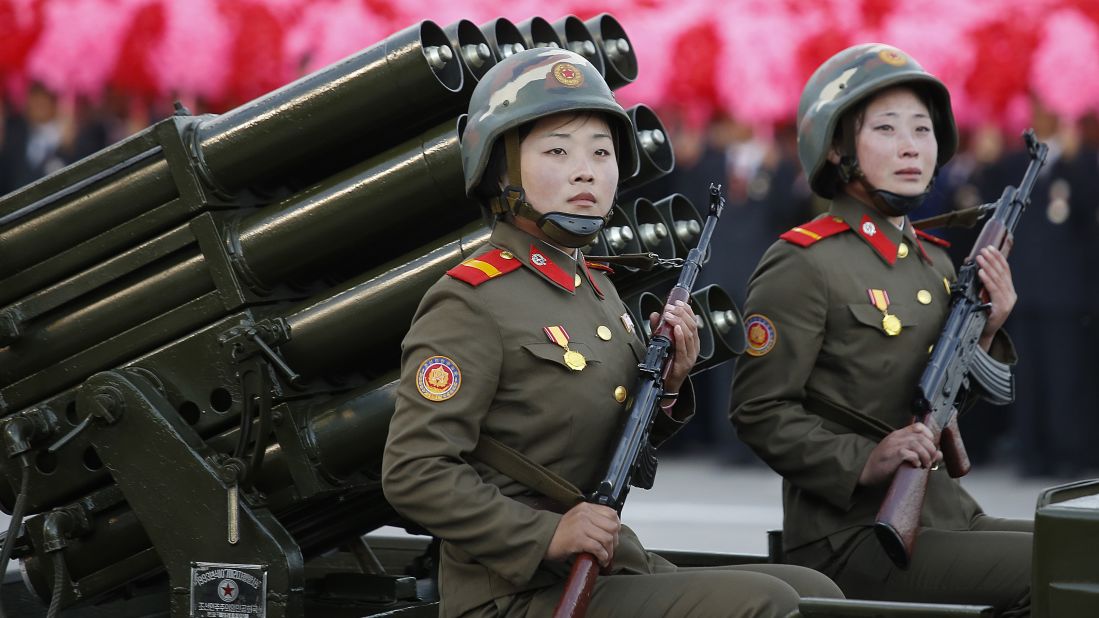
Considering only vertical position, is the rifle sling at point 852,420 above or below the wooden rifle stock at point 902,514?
above

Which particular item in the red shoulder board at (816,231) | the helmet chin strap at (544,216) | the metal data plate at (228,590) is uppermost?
the red shoulder board at (816,231)

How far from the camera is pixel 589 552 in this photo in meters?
3.19

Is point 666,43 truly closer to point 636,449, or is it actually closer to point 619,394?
point 619,394

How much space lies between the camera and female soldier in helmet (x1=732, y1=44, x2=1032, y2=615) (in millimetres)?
4137

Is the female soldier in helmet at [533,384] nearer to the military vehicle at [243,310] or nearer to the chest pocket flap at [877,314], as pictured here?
the military vehicle at [243,310]

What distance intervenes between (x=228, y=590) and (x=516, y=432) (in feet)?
3.09

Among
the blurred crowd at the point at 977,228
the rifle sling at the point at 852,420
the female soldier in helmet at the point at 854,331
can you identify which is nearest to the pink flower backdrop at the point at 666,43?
the blurred crowd at the point at 977,228

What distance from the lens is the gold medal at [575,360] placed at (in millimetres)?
3430

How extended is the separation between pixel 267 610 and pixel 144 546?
475mm

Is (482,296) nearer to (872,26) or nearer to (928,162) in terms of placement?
(928,162)

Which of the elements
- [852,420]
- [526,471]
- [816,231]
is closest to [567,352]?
[526,471]

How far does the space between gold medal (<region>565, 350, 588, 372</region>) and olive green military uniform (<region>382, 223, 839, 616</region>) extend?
1 cm

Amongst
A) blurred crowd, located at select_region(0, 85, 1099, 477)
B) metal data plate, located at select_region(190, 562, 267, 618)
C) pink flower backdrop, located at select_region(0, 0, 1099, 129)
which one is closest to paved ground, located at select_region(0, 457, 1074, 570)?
blurred crowd, located at select_region(0, 85, 1099, 477)

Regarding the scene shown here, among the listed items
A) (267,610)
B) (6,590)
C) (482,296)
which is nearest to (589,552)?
(482,296)
